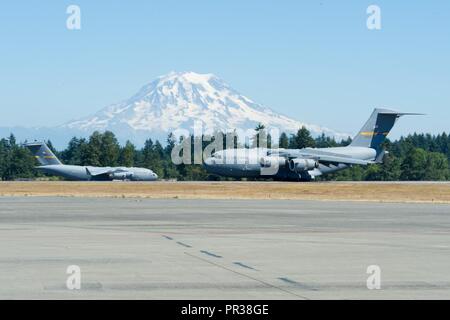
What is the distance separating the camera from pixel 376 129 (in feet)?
363

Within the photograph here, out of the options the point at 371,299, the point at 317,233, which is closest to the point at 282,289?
the point at 371,299

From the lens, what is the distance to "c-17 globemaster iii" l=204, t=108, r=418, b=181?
324 ft

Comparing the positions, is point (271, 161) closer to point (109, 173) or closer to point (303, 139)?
point (109, 173)

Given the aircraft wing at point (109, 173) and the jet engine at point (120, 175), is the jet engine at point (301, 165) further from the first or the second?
the aircraft wing at point (109, 173)

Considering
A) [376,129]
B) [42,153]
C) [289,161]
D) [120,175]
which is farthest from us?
[42,153]

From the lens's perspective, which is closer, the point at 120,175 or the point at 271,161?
the point at 271,161

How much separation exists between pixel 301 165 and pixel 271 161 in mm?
3698

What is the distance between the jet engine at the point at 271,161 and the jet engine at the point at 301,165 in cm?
125

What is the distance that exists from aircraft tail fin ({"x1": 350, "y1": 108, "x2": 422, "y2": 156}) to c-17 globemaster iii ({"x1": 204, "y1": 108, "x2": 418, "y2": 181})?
13cm

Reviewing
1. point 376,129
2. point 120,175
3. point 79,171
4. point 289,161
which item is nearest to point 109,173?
point 120,175

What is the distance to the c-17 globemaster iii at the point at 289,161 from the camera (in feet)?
324

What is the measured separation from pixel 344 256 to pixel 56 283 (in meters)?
7.75
